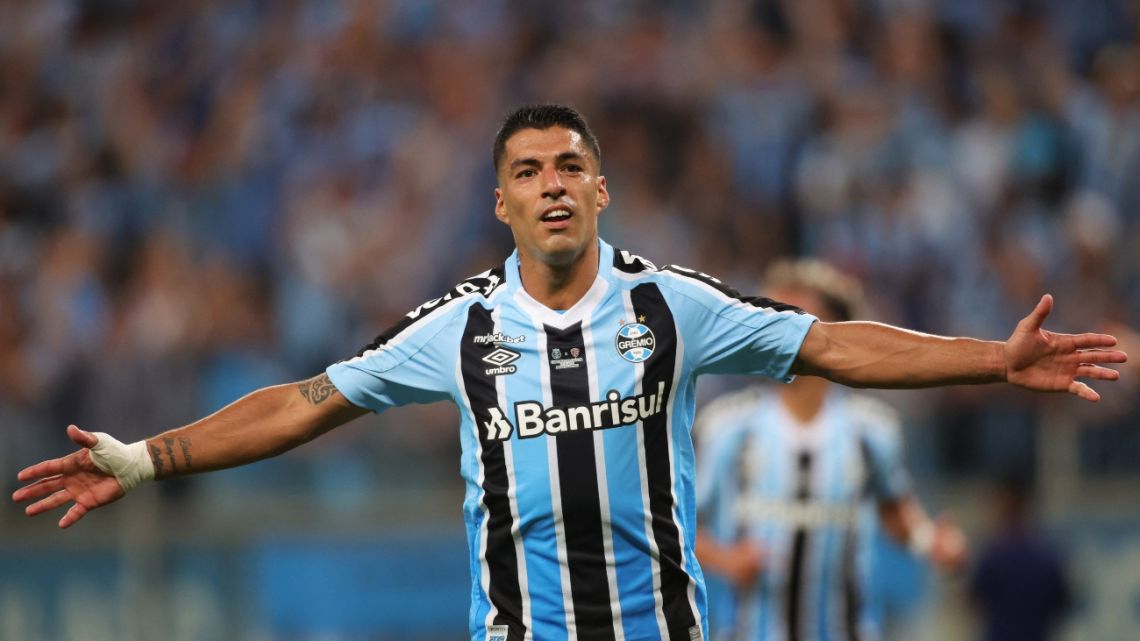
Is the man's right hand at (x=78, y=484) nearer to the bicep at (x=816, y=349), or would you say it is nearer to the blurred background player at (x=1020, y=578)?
the bicep at (x=816, y=349)

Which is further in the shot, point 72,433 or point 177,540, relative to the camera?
point 177,540

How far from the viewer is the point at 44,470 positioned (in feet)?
16.0

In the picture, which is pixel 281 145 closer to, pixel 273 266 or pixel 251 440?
pixel 273 266

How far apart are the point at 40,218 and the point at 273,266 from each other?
2.12 metres

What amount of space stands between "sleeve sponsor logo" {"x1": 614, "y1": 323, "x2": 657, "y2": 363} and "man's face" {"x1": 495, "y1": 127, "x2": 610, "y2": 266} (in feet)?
0.96

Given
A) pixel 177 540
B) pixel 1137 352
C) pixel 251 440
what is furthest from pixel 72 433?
pixel 1137 352

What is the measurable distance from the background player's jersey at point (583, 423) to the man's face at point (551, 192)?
172 millimetres

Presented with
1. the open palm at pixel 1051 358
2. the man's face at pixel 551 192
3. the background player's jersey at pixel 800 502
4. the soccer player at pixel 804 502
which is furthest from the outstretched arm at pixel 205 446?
the background player's jersey at pixel 800 502

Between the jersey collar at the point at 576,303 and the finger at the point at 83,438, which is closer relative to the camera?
the finger at the point at 83,438

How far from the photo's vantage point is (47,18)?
14.0 metres

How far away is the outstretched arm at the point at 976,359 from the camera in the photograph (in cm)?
463

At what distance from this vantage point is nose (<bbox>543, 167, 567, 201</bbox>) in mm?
4898

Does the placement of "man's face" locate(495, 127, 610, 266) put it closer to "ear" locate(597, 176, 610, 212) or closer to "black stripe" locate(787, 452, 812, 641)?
"ear" locate(597, 176, 610, 212)

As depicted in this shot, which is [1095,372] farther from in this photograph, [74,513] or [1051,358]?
[74,513]
